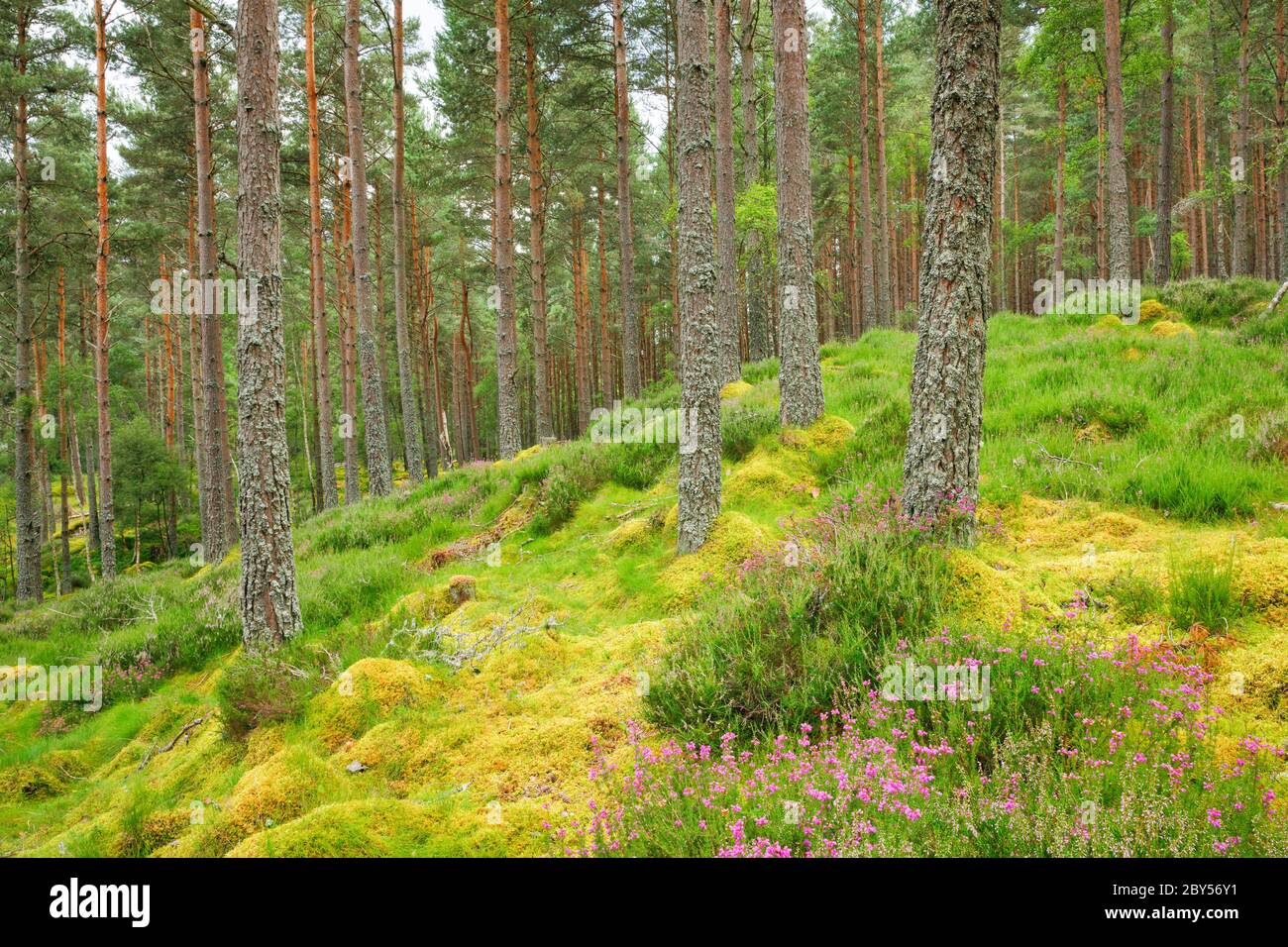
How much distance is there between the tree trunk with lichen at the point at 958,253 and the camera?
189 inches

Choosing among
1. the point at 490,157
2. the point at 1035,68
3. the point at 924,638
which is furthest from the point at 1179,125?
the point at 924,638

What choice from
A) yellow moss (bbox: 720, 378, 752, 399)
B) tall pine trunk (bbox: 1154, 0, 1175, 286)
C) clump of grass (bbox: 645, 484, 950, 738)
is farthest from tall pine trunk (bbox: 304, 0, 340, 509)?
tall pine trunk (bbox: 1154, 0, 1175, 286)

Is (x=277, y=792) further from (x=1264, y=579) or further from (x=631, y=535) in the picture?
(x=1264, y=579)

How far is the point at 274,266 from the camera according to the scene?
6133mm

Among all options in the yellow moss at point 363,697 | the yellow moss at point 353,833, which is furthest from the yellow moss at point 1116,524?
the yellow moss at point 363,697

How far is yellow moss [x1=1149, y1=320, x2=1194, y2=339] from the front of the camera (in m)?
11.1

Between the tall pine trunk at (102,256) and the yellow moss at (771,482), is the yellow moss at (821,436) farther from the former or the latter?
the tall pine trunk at (102,256)

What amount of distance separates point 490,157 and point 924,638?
22227 millimetres

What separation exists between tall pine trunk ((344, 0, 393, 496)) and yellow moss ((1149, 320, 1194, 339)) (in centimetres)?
1646

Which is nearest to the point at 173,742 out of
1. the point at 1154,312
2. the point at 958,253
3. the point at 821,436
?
the point at 821,436

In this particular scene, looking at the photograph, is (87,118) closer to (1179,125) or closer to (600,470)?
(600,470)

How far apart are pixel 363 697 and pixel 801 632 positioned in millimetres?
3477

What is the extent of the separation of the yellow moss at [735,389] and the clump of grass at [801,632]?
25.6 ft

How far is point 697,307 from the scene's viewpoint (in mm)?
6492
